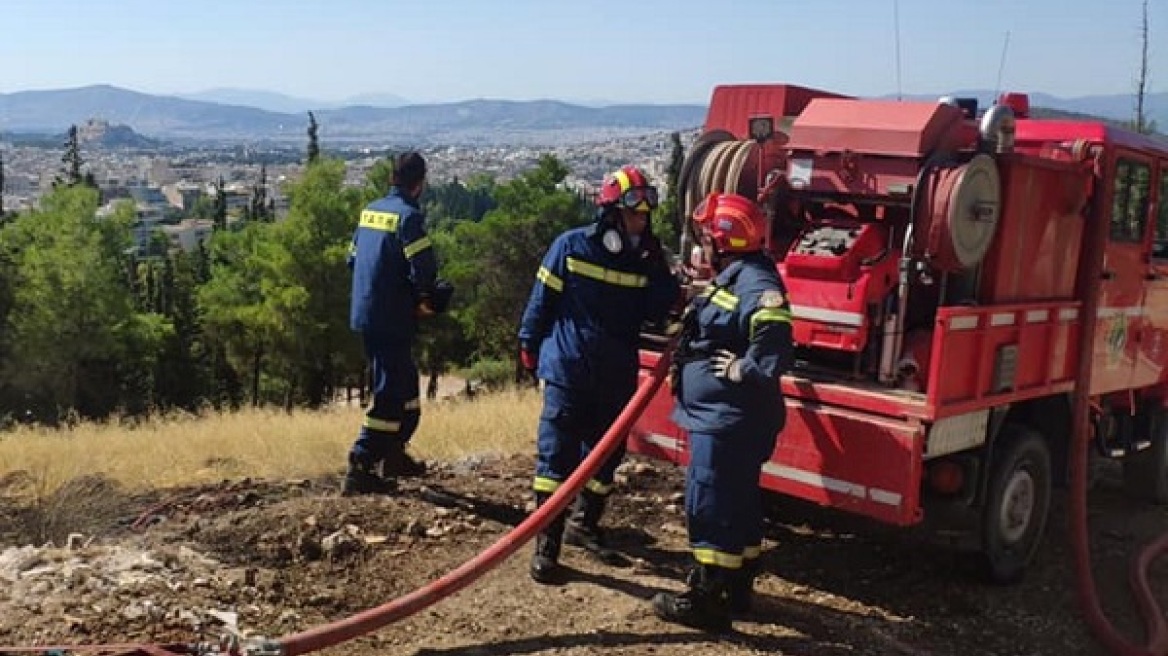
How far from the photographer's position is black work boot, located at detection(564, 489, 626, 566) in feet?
18.3

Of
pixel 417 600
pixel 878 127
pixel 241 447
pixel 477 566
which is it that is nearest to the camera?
pixel 417 600

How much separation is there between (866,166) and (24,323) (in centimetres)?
2997

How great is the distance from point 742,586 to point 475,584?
1.27 m

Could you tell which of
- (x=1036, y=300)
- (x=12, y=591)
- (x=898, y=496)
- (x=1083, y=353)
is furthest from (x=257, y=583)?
(x=1083, y=353)

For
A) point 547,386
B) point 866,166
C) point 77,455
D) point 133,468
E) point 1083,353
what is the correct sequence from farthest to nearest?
Answer: point 77,455 → point 133,468 → point 1083,353 → point 866,166 → point 547,386

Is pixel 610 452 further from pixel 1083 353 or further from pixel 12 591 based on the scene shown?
pixel 1083 353

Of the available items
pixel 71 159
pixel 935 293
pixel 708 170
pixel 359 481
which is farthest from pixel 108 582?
pixel 71 159

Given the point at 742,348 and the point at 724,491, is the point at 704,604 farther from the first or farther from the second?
the point at 742,348

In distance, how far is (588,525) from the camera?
564 cm

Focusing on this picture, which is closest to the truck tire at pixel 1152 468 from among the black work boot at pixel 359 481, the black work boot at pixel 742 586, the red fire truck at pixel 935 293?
the red fire truck at pixel 935 293

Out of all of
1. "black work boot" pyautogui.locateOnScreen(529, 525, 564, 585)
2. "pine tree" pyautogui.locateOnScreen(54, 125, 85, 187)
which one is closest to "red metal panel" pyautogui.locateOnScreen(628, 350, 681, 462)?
"black work boot" pyautogui.locateOnScreen(529, 525, 564, 585)

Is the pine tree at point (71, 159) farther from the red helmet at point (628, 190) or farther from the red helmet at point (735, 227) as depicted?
the red helmet at point (735, 227)

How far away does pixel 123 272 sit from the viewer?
35.7 meters

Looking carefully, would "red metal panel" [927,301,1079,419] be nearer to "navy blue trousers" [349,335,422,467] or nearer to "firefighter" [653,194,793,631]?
"firefighter" [653,194,793,631]
